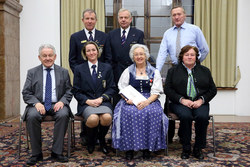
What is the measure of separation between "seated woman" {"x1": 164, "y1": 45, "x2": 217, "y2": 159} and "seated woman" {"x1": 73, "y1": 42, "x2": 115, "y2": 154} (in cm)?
71

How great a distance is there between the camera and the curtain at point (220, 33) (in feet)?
18.0

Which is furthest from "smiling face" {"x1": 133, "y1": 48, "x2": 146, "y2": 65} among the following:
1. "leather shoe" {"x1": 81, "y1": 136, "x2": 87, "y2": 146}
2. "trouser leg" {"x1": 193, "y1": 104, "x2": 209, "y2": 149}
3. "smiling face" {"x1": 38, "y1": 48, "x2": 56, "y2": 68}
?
"leather shoe" {"x1": 81, "y1": 136, "x2": 87, "y2": 146}

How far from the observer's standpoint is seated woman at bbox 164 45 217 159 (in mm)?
2990

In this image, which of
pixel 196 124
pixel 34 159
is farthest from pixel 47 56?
pixel 196 124

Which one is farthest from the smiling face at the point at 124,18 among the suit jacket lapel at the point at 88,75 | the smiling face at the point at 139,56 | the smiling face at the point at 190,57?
the smiling face at the point at 190,57

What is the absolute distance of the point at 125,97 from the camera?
3146mm

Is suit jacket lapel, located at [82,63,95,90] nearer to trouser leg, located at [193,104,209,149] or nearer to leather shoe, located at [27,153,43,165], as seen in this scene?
leather shoe, located at [27,153,43,165]

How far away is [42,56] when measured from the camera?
3.09 metres

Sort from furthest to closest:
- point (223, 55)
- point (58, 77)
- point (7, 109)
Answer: point (223, 55), point (7, 109), point (58, 77)

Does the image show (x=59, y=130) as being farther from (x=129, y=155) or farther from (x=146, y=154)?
(x=146, y=154)

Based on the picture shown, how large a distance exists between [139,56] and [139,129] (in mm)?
817

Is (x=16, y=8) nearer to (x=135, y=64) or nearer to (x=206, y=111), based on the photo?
(x=135, y=64)

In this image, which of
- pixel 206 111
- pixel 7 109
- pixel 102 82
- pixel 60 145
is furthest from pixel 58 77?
pixel 7 109

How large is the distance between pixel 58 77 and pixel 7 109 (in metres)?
2.50
